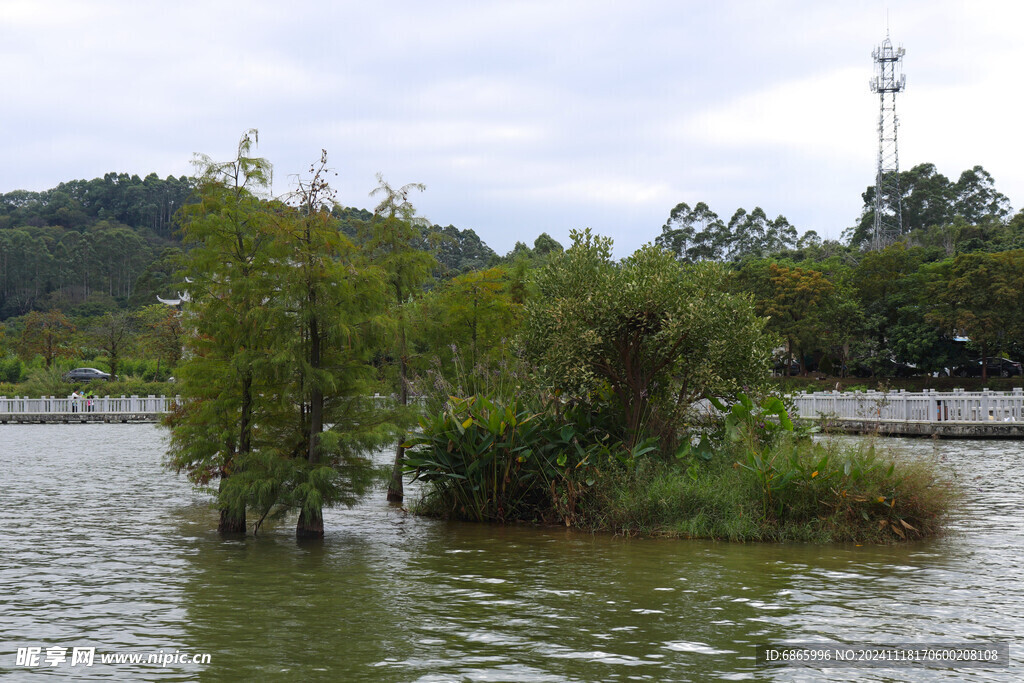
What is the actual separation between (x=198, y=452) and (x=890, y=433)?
2676cm

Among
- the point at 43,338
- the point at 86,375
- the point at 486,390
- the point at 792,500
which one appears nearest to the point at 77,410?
the point at 43,338

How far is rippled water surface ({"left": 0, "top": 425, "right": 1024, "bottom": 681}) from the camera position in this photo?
6789mm

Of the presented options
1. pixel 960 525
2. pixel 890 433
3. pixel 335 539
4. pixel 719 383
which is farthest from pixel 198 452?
pixel 890 433

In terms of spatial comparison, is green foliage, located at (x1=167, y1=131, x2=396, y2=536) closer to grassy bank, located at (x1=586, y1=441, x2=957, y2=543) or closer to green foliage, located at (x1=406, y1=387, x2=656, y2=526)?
green foliage, located at (x1=406, y1=387, x2=656, y2=526)

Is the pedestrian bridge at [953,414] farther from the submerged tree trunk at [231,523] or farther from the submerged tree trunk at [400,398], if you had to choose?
the submerged tree trunk at [231,523]

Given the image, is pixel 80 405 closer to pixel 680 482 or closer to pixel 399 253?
pixel 399 253

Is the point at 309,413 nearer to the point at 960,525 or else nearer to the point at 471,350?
the point at 471,350

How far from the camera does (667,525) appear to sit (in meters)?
12.5

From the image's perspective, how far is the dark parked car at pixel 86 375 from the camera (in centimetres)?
6250

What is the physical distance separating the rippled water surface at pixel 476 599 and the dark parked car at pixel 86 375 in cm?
5239

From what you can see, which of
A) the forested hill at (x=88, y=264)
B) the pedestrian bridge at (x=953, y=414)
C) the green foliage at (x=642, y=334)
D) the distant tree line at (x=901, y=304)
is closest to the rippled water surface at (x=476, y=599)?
the green foliage at (x=642, y=334)

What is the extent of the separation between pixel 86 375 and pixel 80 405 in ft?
51.0

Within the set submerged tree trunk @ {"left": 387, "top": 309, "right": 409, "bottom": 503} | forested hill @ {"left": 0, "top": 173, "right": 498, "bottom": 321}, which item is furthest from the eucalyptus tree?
forested hill @ {"left": 0, "top": 173, "right": 498, "bottom": 321}

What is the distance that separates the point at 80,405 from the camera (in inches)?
1948
